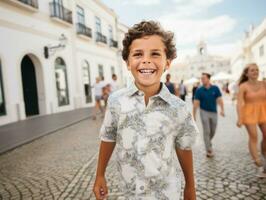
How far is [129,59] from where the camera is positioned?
6.53ft

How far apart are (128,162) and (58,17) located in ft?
58.5

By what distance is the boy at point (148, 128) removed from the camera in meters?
1.77

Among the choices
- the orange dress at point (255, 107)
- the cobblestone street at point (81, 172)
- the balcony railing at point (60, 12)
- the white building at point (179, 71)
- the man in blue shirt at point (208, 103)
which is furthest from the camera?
the white building at point (179, 71)

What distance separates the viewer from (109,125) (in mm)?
1973

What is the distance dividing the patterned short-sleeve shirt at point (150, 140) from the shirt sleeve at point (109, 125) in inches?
0.4

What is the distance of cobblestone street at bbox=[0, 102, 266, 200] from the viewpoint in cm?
402

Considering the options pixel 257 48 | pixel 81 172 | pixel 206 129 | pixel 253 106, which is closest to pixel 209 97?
pixel 206 129

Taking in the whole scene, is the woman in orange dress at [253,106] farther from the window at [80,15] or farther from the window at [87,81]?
the window at [80,15]

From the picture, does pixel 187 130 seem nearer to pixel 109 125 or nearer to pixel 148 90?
pixel 148 90

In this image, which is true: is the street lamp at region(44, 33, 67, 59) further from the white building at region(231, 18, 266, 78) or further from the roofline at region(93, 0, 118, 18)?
the white building at region(231, 18, 266, 78)

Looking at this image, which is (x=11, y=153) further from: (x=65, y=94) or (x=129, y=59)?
(x=65, y=94)

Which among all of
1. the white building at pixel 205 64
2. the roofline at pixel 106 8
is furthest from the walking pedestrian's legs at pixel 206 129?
the white building at pixel 205 64

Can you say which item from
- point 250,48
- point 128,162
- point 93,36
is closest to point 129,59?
point 128,162

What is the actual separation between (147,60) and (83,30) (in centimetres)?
2167
